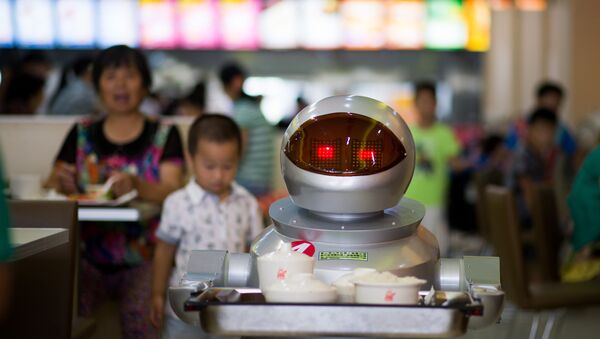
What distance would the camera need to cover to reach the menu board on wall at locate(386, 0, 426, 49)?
7758mm

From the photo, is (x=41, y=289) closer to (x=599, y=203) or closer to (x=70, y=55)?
(x=599, y=203)

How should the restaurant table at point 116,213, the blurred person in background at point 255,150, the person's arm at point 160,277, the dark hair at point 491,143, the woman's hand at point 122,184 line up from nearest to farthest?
the person's arm at point 160,277 → the restaurant table at point 116,213 → the woman's hand at point 122,184 → the blurred person in background at point 255,150 → the dark hair at point 491,143

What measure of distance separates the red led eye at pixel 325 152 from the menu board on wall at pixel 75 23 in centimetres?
609

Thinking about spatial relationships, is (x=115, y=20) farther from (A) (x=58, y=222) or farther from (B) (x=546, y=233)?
(A) (x=58, y=222)

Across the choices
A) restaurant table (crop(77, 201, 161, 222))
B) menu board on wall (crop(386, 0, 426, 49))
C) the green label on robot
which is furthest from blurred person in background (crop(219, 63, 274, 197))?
the green label on robot

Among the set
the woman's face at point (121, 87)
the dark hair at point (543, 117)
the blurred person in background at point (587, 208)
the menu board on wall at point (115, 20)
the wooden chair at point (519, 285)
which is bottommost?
the wooden chair at point (519, 285)

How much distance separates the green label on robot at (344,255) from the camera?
71.6 inches

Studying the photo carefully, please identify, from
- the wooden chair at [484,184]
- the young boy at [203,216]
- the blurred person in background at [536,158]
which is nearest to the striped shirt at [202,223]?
the young boy at [203,216]

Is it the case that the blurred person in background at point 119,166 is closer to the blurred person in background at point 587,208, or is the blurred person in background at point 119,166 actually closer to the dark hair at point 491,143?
the blurred person in background at point 587,208

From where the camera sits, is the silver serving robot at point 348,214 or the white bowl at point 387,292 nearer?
the white bowl at point 387,292

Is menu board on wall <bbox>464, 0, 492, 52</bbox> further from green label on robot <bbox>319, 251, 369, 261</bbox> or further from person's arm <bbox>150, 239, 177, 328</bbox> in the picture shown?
green label on robot <bbox>319, 251, 369, 261</bbox>

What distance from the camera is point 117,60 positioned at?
3514 mm

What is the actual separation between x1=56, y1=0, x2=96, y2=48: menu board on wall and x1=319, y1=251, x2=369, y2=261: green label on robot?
6.19 m

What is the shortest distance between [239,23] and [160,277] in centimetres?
496
